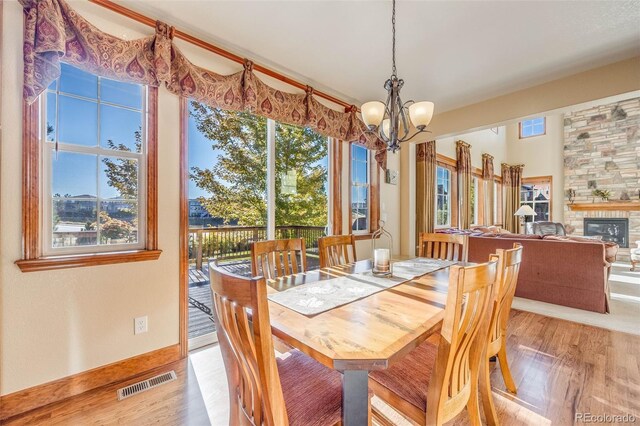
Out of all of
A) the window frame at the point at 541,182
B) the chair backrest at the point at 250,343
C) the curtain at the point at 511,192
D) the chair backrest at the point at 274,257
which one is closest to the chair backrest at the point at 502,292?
the chair backrest at the point at 250,343

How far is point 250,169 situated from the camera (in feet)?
9.34

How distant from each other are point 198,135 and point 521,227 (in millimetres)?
9475

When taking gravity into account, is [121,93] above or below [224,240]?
above

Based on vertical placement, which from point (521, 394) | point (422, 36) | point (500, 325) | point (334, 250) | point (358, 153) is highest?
point (422, 36)

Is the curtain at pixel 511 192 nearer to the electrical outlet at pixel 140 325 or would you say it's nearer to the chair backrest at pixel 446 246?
the chair backrest at pixel 446 246

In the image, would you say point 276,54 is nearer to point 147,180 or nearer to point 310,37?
point 310,37

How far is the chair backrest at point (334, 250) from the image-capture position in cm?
230

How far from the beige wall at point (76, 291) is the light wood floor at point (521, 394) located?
10.3 inches

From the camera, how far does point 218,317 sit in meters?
1.01

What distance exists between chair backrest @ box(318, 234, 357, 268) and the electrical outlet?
1418mm

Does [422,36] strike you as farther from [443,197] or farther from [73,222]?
[443,197]

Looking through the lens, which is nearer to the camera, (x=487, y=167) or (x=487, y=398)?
(x=487, y=398)

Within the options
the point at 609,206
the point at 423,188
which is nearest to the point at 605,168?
the point at 609,206

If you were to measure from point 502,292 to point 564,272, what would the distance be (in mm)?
2746
